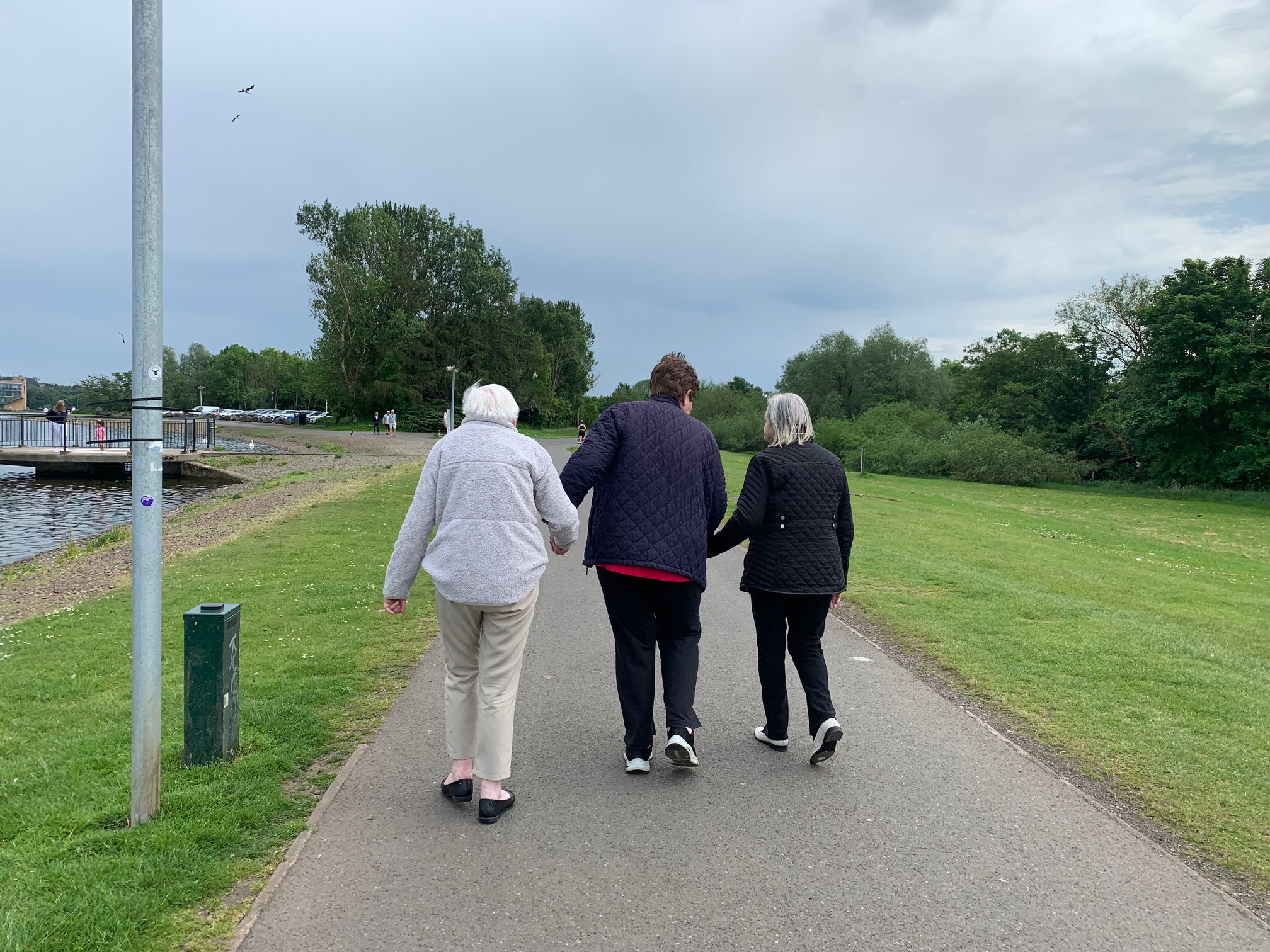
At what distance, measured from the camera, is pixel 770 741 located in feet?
15.3

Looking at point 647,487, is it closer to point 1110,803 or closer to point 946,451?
point 1110,803

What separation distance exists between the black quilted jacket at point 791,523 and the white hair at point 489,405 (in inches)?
51.7

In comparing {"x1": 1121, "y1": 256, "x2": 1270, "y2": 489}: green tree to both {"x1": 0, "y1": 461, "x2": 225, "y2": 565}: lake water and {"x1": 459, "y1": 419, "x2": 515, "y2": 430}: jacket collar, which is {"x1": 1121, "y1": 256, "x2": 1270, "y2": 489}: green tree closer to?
{"x1": 0, "y1": 461, "x2": 225, "y2": 565}: lake water

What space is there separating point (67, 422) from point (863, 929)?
47.1 meters

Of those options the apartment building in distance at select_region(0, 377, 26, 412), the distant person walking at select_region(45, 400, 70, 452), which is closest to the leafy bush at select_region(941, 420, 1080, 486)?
the distant person walking at select_region(45, 400, 70, 452)

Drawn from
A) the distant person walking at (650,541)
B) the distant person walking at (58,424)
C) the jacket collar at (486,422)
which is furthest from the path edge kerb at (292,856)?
the distant person walking at (58,424)

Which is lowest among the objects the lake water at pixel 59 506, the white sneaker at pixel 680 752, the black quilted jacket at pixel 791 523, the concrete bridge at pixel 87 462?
the lake water at pixel 59 506

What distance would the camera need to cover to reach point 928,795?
4.06m

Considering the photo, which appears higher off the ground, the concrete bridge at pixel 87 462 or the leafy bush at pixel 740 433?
the leafy bush at pixel 740 433

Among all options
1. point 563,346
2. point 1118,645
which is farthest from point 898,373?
point 1118,645

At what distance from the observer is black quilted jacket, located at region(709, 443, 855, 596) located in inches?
174

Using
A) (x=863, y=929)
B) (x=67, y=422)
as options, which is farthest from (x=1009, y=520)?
(x=67, y=422)

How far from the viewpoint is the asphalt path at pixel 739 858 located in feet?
9.42

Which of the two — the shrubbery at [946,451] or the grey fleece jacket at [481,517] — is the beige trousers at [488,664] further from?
the shrubbery at [946,451]
